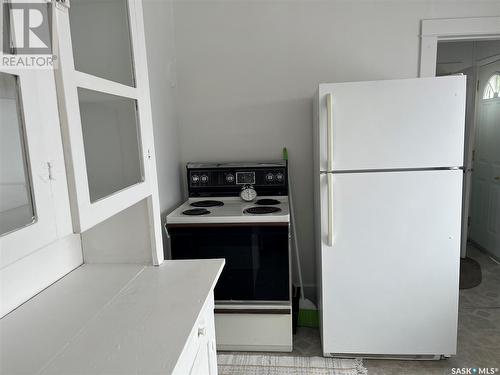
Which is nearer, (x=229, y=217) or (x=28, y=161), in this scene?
(x=28, y=161)

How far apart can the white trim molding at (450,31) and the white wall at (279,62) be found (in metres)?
0.05

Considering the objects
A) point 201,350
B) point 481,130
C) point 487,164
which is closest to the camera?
point 201,350

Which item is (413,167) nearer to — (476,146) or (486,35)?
(486,35)

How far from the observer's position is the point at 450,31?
2490 millimetres

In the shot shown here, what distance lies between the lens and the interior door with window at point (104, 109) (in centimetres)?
93

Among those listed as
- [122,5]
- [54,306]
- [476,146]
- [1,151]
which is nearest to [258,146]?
[122,5]

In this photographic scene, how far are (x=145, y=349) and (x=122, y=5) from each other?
114 centimetres

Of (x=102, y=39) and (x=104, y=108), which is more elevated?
(x=102, y=39)

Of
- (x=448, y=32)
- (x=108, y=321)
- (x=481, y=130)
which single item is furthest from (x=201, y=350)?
(x=481, y=130)

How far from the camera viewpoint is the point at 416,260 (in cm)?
207

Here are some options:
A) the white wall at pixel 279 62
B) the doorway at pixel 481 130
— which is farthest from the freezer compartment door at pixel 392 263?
the doorway at pixel 481 130

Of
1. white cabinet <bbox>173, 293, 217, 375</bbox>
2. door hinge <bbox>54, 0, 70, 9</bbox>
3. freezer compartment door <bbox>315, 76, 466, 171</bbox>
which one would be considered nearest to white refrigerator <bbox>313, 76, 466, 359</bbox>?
freezer compartment door <bbox>315, 76, 466, 171</bbox>

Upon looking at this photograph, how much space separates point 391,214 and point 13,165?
181cm

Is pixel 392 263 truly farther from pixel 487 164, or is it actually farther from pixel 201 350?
pixel 487 164
